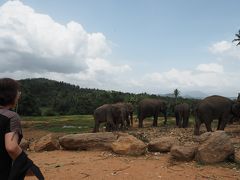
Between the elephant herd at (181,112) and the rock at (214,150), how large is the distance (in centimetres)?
740

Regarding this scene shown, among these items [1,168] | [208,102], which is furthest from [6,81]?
[208,102]

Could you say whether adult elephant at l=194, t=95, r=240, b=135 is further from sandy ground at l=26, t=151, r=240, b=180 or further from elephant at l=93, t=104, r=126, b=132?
sandy ground at l=26, t=151, r=240, b=180

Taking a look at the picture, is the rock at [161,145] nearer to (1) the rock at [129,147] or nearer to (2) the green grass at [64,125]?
(1) the rock at [129,147]

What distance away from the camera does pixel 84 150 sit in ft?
49.1

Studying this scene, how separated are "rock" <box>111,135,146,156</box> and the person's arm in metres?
8.73

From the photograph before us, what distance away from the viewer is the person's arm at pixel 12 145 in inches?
179

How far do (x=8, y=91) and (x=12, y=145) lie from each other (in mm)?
790

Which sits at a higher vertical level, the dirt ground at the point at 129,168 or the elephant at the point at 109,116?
the elephant at the point at 109,116

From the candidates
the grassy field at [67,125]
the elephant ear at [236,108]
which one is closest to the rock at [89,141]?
the elephant ear at [236,108]

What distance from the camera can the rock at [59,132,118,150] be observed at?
14.7 metres

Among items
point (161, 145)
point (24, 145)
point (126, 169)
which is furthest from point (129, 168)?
point (24, 145)

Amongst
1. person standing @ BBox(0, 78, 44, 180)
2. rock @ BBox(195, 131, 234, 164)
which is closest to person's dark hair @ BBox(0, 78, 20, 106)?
person standing @ BBox(0, 78, 44, 180)

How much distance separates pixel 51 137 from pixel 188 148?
673 centimetres

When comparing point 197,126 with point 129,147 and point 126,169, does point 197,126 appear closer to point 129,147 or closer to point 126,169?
point 129,147
